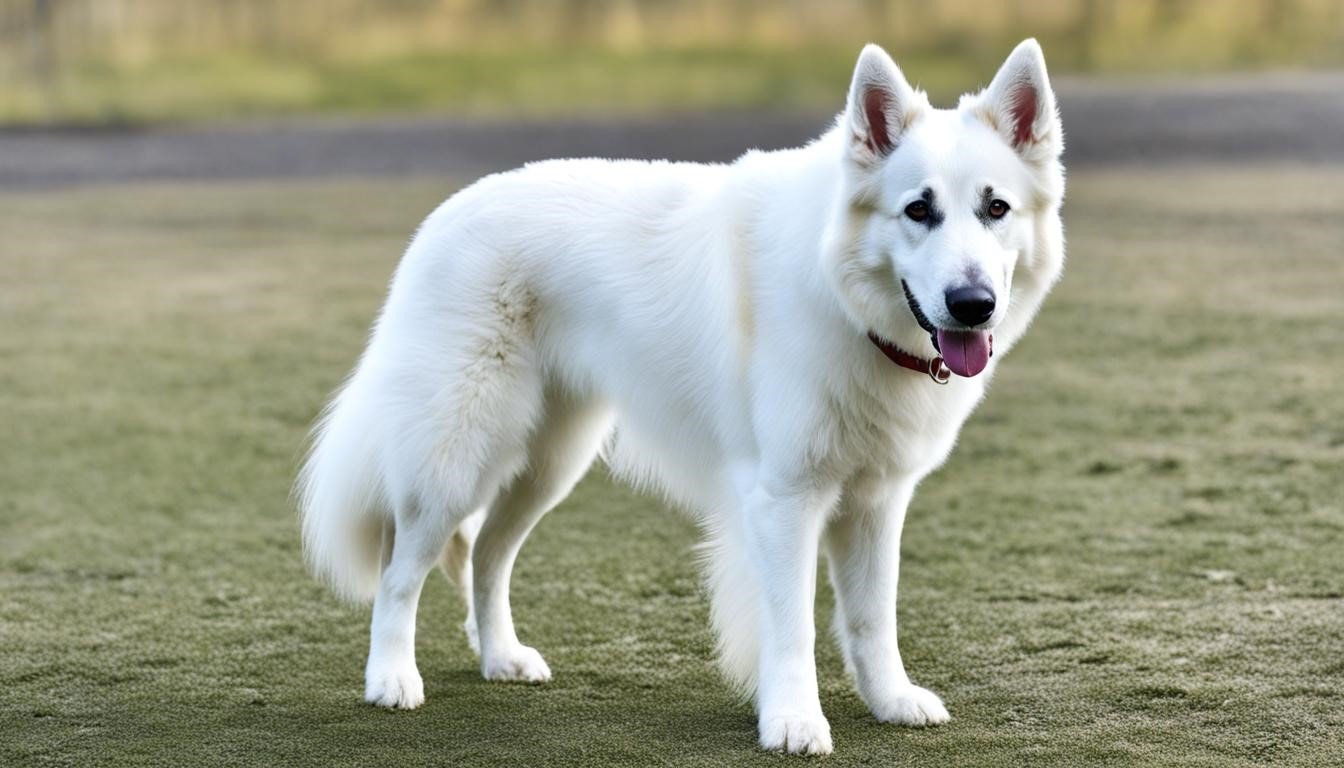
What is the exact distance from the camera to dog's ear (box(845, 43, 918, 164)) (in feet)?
11.0

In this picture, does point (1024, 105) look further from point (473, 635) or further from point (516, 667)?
point (473, 635)

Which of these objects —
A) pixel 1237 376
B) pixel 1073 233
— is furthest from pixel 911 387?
pixel 1073 233

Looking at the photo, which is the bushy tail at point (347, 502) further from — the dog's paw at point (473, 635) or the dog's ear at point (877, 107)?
the dog's ear at point (877, 107)

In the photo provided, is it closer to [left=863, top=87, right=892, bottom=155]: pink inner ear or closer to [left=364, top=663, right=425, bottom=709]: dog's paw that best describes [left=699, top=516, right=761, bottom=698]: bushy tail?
[left=364, top=663, right=425, bottom=709]: dog's paw

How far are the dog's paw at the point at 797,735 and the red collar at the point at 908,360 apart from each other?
0.82 m

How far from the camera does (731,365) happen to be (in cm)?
369

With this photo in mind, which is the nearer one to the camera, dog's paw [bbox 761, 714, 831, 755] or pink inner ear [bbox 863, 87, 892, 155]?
pink inner ear [bbox 863, 87, 892, 155]

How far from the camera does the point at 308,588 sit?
492cm

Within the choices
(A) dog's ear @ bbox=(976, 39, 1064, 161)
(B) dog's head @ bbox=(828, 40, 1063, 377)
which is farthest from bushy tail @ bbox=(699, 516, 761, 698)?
(A) dog's ear @ bbox=(976, 39, 1064, 161)

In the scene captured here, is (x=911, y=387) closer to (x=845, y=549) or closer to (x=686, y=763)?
(x=845, y=549)

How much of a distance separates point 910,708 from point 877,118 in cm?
140

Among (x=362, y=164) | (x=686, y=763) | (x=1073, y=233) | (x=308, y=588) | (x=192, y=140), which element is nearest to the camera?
(x=686, y=763)

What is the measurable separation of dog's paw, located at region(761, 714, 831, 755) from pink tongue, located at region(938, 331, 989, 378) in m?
0.88

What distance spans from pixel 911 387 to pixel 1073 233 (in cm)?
886
